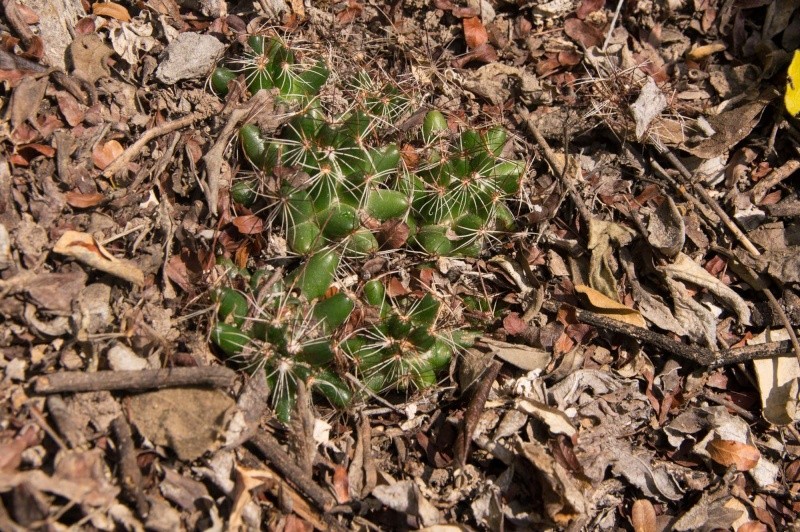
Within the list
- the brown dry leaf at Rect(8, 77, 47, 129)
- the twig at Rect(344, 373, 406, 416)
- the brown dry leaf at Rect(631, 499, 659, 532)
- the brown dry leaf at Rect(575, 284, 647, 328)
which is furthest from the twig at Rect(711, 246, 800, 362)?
the brown dry leaf at Rect(8, 77, 47, 129)

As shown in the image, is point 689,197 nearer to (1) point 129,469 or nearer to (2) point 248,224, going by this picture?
(2) point 248,224

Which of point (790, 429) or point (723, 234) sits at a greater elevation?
point (723, 234)

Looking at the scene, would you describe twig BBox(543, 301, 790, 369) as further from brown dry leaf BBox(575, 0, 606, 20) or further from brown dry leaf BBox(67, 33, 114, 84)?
→ brown dry leaf BBox(67, 33, 114, 84)

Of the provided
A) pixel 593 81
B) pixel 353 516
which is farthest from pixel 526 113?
pixel 353 516

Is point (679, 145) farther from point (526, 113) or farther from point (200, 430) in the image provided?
point (200, 430)

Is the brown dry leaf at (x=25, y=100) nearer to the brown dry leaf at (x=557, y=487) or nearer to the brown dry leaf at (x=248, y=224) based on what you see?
the brown dry leaf at (x=248, y=224)
